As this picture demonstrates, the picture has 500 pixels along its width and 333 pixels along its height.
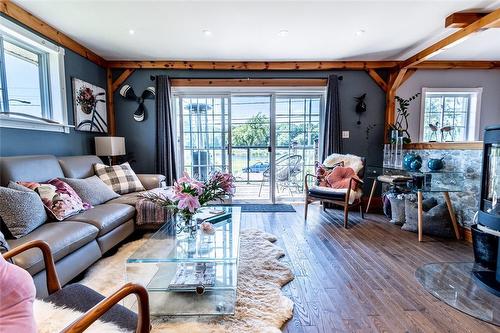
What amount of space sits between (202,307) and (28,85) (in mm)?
2985

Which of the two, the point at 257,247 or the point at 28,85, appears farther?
the point at 28,85

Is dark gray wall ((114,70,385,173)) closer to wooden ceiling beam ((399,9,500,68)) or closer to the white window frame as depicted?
wooden ceiling beam ((399,9,500,68))

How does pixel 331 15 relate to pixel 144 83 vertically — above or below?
above

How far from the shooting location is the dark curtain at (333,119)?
13.5ft

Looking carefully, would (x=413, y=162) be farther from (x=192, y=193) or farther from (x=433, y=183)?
(x=192, y=193)

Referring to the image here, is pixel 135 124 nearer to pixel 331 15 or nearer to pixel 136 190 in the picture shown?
pixel 136 190

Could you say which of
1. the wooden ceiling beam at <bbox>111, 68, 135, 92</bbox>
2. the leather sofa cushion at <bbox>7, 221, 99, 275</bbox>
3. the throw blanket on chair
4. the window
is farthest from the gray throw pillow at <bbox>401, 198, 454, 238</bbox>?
the wooden ceiling beam at <bbox>111, 68, 135, 92</bbox>

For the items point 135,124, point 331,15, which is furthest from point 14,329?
point 135,124

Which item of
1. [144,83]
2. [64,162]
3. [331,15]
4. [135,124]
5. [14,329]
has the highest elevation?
[331,15]

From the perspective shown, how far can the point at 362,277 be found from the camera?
2033 millimetres

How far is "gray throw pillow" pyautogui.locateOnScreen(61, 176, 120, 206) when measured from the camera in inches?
97.8

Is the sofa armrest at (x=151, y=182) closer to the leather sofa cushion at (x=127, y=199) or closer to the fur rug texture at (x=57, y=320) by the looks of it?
the leather sofa cushion at (x=127, y=199)

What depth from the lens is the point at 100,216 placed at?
2.21 meters

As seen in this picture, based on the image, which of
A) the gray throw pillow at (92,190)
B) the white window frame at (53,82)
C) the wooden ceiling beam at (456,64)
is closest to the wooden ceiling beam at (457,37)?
the wooden ceiling beam at (456,64)
